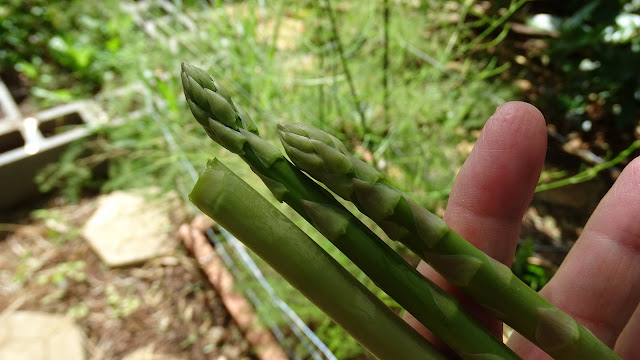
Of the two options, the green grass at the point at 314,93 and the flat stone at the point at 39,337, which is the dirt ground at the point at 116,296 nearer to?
the flat stone at the point at 39,337

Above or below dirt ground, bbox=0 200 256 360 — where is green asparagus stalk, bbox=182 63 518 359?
above

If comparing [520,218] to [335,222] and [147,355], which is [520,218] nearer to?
[335,222]

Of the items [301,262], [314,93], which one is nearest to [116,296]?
[314,93]

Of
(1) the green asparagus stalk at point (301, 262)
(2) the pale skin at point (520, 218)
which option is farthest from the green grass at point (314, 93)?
(1) the green asparagus stalk at point (301, 262)

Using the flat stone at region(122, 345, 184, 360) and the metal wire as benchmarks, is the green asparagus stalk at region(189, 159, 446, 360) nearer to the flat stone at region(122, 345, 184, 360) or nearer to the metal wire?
the metal wire

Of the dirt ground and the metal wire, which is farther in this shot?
the dirt ground

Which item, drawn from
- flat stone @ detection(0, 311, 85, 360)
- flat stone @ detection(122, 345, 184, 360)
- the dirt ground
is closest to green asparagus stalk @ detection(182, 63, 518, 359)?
the dirt ground
